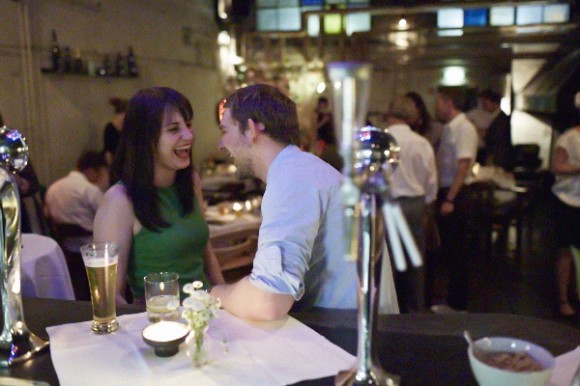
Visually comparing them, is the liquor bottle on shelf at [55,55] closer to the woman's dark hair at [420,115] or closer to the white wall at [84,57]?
the white wall at [84,57]

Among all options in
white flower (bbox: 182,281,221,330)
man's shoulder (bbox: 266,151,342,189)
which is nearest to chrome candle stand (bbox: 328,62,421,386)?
white flower (bbox: 182,281,221,330)

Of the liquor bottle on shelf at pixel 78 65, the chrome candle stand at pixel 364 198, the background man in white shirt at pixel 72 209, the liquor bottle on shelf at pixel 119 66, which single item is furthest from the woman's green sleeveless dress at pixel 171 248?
the liquor bottle on shelf at pixel 119 66

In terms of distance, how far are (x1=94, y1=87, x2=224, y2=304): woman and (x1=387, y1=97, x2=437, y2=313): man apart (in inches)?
86.6

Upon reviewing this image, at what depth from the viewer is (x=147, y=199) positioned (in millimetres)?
1909

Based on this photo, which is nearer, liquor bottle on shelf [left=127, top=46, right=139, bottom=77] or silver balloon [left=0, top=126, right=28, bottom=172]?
silver balloon [left=0, top=126, right=28, bottom=172]

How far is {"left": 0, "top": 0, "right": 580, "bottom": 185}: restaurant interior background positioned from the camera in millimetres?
5238

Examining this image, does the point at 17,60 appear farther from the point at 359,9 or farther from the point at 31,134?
the point at 359,9

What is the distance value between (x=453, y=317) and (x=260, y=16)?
8.96 meters

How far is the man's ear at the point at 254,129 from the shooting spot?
1541 millimetres

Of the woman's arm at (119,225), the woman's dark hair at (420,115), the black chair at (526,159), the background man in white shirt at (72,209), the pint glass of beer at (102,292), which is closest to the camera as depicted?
the pint glass of beer at (102,292)

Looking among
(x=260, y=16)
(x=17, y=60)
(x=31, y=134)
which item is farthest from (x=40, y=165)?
(x=260, y=16)

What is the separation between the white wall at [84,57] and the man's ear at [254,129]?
3.73m

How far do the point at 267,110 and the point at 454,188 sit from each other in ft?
10.6

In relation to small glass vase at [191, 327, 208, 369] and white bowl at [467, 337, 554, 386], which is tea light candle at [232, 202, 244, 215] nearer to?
small glass vase at [191, 327, 208, 369]
